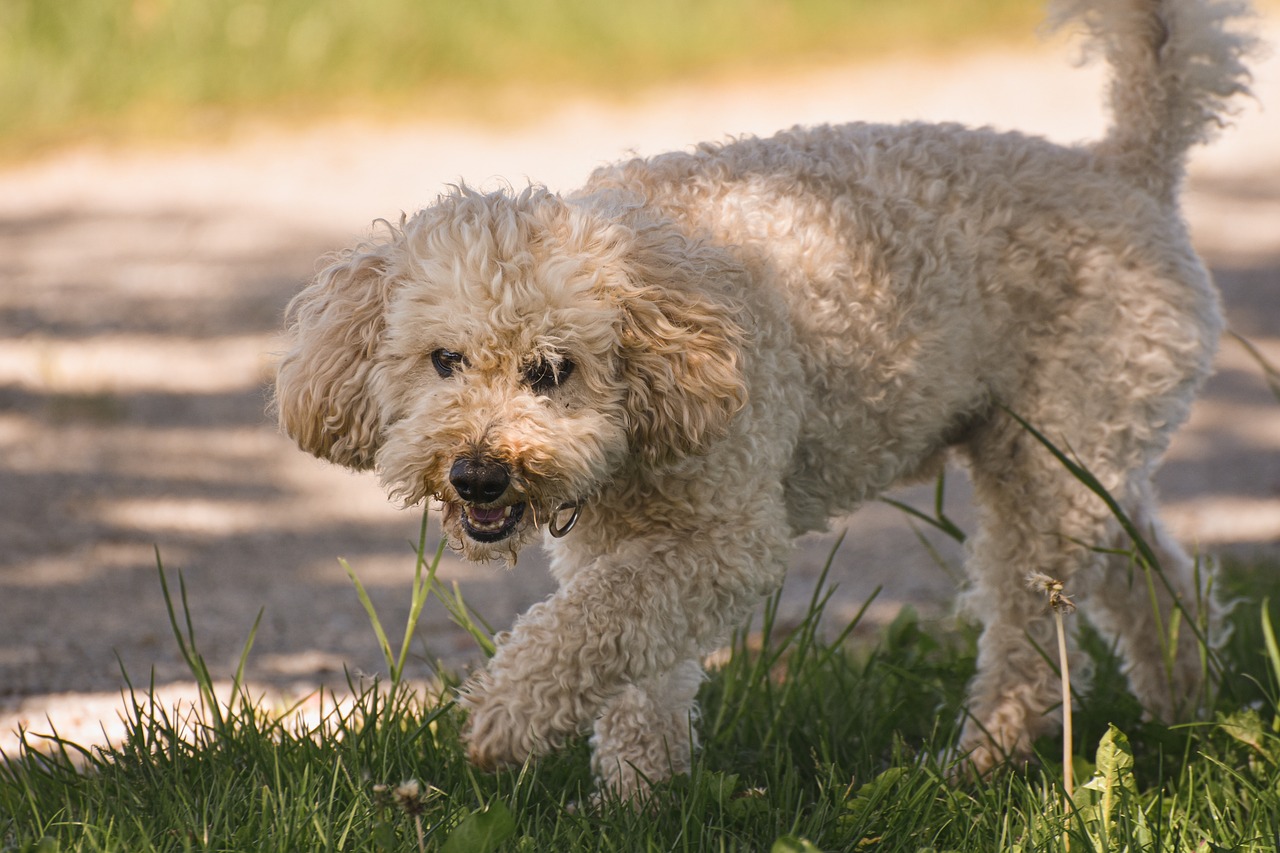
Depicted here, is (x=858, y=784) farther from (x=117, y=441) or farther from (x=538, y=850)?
(x=117, y=441)

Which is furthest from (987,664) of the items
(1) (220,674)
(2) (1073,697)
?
(1) (220,674)

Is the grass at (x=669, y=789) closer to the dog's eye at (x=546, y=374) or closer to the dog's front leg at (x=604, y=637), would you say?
the dog's front leg at (x=604, y=637)

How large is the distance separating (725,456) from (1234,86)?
1869mm

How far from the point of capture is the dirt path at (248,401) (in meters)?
5.25

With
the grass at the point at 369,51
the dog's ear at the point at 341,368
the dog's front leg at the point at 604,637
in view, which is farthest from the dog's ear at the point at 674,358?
the grass at the point at 369,51

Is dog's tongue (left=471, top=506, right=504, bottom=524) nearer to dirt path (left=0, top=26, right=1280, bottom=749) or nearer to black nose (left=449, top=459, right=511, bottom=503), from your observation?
black nose (left=449, top=459, right=511, bottom=503)

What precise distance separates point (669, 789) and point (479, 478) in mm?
821

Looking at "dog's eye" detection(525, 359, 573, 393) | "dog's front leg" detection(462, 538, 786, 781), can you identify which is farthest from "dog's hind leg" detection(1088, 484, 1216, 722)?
"dog's eye" detection(525, 359, 573, 393)

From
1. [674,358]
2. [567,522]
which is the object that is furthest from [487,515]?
[674,358]

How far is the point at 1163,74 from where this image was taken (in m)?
4.01

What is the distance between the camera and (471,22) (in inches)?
437

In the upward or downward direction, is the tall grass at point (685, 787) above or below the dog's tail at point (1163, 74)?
below

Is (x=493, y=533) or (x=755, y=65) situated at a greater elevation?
(x=755, y=65)

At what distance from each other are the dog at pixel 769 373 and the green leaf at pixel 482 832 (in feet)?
0.87
